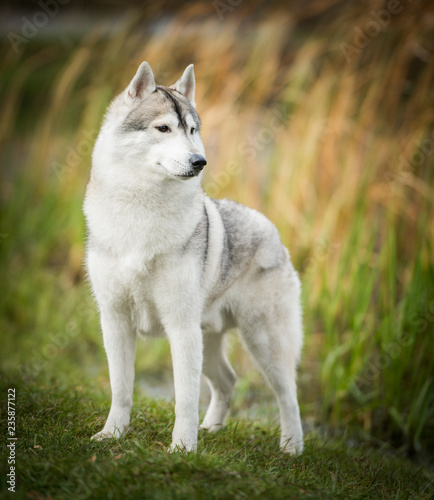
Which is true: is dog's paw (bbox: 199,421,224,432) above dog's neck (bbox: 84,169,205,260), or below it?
below

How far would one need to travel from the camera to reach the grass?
243cm

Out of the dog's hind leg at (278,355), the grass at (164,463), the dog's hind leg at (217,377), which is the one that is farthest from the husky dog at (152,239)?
the dog's hind leg at (217,377)

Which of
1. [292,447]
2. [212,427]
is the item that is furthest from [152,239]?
[292,447]

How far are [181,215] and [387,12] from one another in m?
3.61

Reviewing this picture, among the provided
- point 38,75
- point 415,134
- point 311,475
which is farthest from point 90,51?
point 311,475

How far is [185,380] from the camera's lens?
10.1ft

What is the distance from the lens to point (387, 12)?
5402mm

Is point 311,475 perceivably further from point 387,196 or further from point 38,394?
point 387,196

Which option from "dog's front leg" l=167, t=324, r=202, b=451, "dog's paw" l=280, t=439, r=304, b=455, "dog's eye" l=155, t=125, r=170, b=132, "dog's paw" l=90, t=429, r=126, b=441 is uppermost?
"dog's eye" l=155, t=125, r=170, b=132

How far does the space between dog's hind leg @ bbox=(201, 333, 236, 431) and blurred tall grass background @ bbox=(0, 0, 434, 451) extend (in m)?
1.17

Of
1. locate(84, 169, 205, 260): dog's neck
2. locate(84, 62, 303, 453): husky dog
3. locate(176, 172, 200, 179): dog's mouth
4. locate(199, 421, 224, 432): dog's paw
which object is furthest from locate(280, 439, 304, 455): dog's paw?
locate(176, 172, 200, 179): dog's mouth

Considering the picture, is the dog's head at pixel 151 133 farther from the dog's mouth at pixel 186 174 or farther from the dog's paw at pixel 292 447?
the dog's paw at pixel 292 447

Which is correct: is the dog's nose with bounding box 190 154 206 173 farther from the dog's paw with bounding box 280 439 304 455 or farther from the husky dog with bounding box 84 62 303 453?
the dog's paw with bounding box 280 439 304 455

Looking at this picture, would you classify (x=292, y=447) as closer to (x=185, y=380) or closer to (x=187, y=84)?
(x=185, y=380)
